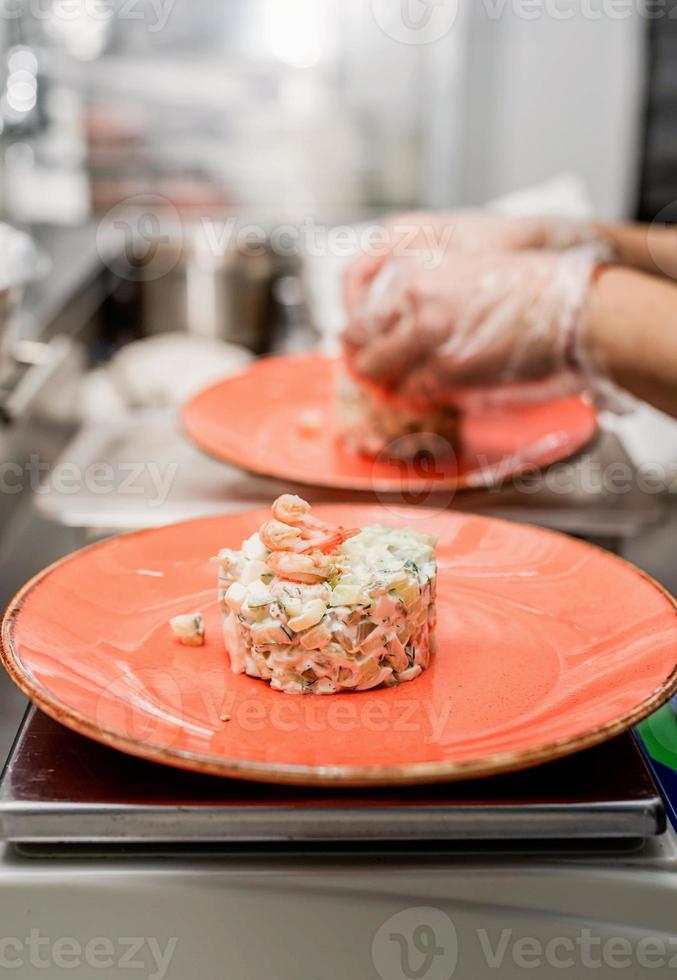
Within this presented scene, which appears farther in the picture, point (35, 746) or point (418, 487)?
point (418, 487)

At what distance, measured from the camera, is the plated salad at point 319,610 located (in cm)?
84

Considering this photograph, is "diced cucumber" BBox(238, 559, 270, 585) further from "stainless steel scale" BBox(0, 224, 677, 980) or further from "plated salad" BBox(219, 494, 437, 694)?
"stainless steel scale" BBox(0, 224, 677, 980)

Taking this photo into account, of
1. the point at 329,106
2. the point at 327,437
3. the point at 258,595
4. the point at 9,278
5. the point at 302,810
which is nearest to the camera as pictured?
the point at 302,810

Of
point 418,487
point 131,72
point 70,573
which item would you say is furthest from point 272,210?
point 70,573

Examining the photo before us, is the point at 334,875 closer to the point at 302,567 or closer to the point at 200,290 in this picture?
the point at 302,567

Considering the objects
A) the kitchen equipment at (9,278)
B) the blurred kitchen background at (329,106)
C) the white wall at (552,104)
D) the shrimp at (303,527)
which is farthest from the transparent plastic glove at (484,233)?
the white wall at (552,104)

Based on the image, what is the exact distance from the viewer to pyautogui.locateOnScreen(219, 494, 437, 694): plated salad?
84cm

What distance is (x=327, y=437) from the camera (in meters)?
1.58

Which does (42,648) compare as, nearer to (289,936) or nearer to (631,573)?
(289,936)

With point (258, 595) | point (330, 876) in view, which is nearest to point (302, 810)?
point (330, 876)

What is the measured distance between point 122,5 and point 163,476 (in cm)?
297

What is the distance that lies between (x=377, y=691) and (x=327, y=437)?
0.75m

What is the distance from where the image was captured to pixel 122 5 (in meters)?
3.89

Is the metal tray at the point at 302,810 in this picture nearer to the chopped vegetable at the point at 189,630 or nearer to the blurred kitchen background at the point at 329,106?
the chopped vegetable at the point at 189,630
